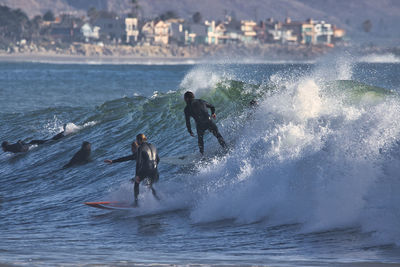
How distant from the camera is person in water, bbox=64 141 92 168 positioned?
20.5 meters

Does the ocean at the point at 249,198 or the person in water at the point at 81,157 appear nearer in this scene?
the ocean at the point at 249,198

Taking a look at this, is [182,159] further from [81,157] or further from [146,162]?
[81,157]

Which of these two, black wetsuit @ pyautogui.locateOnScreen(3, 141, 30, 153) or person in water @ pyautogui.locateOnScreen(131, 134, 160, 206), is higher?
person in water @ pyautogui.locateOnScreen(131, 134, 160, 206)

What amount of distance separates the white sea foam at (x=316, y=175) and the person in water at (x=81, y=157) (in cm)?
598

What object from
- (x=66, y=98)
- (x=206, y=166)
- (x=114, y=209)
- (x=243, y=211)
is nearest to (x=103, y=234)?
(x=114, y=209)

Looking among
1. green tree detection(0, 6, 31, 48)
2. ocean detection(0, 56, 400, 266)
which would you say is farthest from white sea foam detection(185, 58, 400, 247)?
green tree detection(0, 6, 31, 48)

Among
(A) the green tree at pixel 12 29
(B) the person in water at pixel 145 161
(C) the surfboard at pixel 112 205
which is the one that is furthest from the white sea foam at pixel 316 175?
(A) the green tree at pixel 12 29

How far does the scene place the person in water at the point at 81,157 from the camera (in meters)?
20.5

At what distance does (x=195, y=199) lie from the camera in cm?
1447

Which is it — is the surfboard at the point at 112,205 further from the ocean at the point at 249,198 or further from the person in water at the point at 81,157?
the person in water at the point at 81,157

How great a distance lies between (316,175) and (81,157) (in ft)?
30.0

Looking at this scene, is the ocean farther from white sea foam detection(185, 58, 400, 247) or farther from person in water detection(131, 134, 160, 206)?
person in water detection(131, 134, 160, 206)

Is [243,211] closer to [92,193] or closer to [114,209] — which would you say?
[114,209]

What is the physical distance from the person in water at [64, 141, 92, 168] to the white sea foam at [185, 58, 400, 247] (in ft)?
19.6
